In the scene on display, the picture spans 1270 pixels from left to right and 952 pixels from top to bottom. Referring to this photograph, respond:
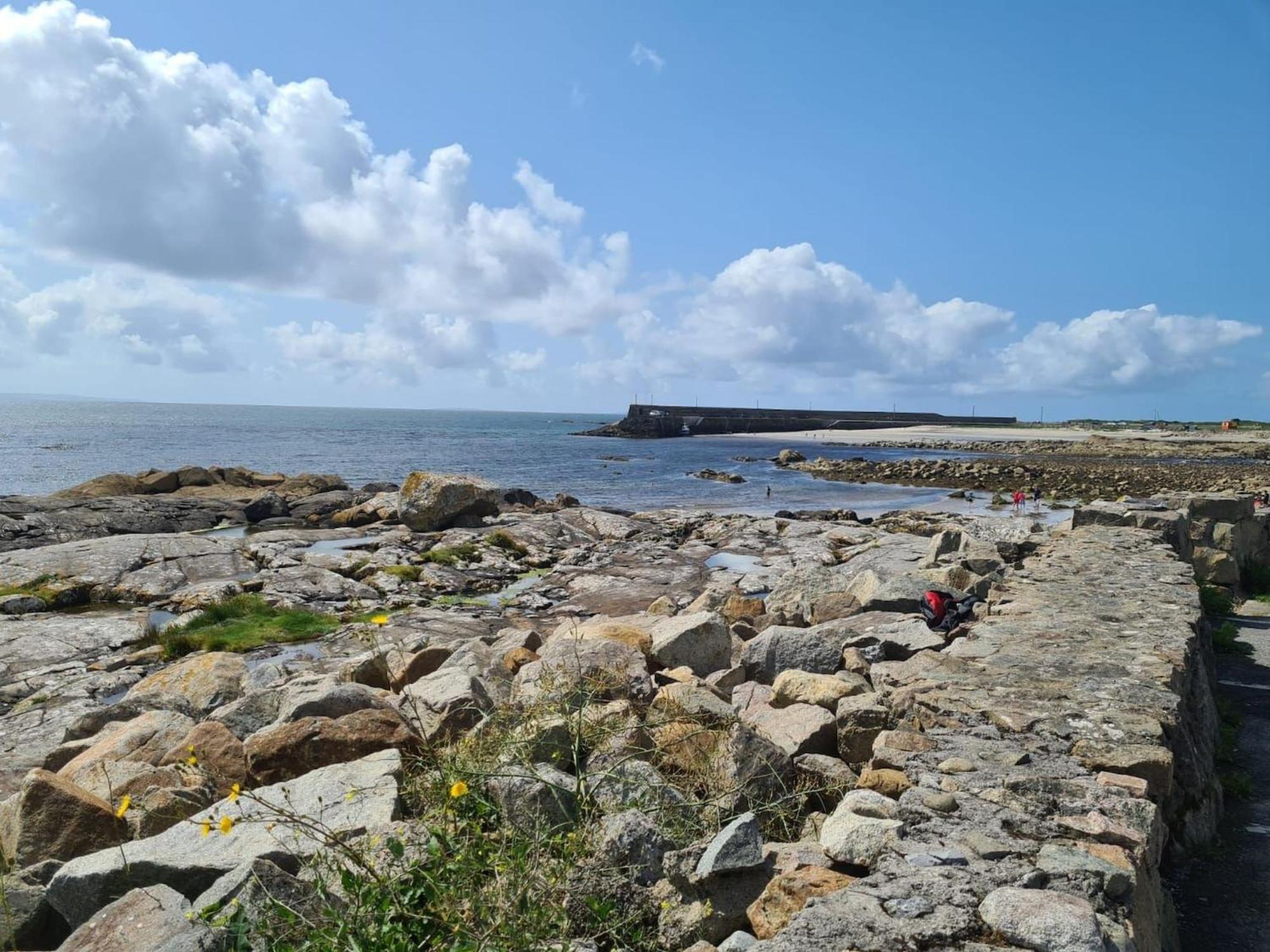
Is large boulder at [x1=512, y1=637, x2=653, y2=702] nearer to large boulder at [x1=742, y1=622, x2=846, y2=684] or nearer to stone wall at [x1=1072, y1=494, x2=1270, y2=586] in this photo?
large boulder at [x1=742, y1=622, x2=846, y2=684]

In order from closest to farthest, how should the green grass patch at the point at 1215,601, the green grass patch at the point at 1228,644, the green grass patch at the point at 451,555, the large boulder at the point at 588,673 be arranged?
the large boulder at the point at 588,673, the green grass patch at the point at 1228,644, the green grass patch at the point at 1215,601, the green grass patch at the point at 451,555

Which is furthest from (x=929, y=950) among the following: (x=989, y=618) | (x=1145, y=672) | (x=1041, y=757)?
(x=989, y=618)

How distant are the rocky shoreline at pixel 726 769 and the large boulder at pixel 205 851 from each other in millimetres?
16

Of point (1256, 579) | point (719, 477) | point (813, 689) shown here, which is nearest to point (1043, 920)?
point (813, 689)

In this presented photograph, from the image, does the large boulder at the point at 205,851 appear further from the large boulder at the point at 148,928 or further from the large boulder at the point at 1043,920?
the large boulder at the point at 1043,920

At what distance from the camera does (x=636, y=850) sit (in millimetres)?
3432

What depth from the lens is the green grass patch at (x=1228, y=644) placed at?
10.5 metres

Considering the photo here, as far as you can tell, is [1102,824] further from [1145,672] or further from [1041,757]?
[1145,672]

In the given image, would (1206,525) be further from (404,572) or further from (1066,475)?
(1066,475)

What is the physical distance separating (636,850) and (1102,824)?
6.56 ft

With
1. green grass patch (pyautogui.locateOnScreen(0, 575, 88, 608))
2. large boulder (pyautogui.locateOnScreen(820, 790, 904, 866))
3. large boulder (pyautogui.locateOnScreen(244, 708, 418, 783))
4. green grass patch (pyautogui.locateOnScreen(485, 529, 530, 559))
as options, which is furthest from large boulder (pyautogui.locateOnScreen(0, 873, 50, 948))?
green grass patch (pyautogui.locateOnScreen(485, 529, 530, 559))

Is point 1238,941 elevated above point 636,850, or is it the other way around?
point 636,850

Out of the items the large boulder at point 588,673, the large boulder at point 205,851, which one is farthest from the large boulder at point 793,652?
the large boulder at point 205,851

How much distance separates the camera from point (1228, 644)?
10492mm
